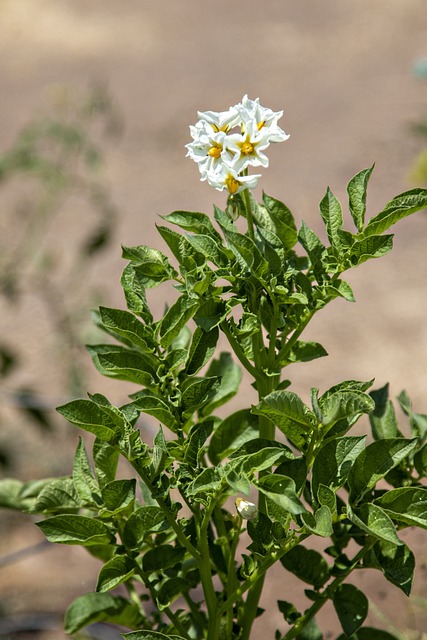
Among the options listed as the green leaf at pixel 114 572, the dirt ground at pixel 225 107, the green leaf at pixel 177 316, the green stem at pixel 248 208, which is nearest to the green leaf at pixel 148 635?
the green leaf at pixel 114 572

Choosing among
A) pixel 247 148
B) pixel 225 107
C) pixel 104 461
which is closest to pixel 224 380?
pixel 104 461

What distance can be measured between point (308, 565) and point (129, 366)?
0.27 metres

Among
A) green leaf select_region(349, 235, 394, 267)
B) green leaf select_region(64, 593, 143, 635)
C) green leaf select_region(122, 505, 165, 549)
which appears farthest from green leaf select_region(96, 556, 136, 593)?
green leaf select_region(349, 235, 394, 267)

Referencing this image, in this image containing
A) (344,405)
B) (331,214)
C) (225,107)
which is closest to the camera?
(344,405)

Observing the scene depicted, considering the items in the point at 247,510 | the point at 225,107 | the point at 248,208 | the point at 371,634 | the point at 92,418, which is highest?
the point at 225,107

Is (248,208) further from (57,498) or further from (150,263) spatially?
(57,498)

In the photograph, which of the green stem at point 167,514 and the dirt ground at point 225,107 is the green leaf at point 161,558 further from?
the dirt ground at point 225,107

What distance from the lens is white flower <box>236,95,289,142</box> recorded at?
76 centimetres

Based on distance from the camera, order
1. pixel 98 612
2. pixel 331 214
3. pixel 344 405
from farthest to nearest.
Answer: pixel 98 612
pixel 331 214
pixel 344 405

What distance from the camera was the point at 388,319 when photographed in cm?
295

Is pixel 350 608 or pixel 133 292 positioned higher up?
pixel 133 292

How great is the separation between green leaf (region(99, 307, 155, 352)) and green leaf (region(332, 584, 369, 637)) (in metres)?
0.29

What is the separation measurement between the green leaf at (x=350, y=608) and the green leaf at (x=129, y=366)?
0.88 ft

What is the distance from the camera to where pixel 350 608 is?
811mm
